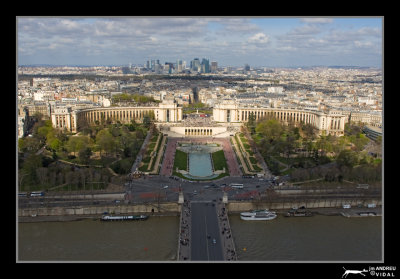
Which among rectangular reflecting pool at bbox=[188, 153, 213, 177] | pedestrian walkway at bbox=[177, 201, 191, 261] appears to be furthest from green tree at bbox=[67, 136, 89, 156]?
pedestrian walkway at bbox=[177, 201, 191, 261]

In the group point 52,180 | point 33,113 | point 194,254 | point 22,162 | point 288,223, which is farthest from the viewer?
point 33,113

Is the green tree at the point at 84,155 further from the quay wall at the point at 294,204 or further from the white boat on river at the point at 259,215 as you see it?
the white boat on river at the point at 259,215

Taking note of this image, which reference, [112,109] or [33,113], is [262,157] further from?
[33,113]

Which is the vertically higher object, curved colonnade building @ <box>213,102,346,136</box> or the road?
curved colonnade building @ <box>213,102,346,136</box>

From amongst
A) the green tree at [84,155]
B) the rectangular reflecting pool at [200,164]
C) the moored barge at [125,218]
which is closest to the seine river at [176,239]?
the moored barge at [125,218]

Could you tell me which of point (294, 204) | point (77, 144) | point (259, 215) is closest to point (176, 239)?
point (259, 215)

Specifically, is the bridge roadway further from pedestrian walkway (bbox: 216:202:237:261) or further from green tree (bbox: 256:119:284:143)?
green tree (bbox: 256:119:284:143)

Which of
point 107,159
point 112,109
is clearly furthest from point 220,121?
point 107,159
